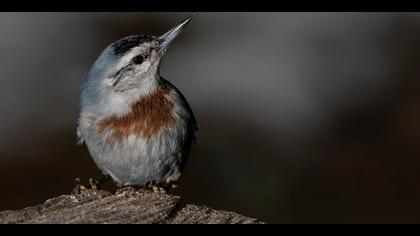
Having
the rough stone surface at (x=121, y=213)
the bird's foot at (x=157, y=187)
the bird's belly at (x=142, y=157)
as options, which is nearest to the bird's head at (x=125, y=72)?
the bird's belly at (x=142, y=157)

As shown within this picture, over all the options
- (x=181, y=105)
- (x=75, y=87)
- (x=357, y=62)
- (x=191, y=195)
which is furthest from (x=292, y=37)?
(x=181, y=105)

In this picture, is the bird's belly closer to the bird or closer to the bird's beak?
the bird

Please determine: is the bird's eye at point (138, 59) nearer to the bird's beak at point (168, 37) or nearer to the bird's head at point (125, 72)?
the bird's head at point (125, 72)

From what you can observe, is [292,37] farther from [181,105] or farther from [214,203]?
[181,105]

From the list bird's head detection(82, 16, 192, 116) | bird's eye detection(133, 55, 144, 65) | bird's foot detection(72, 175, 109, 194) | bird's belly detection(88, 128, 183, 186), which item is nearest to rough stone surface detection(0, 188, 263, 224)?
bird's foot detection(72, 175, 109, 194)

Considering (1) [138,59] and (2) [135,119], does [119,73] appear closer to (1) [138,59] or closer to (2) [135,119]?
(1) [138,59]

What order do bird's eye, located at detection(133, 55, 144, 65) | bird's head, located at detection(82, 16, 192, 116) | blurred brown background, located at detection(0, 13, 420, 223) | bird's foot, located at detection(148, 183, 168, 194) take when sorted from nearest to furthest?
bird's foot, located at detection(148, 183, 168, 194) < bird's head, located at detection(82, 16, 192, 116) < bird's eye, located at detection(133, 55, 144, 65) < blurred brown background, located at detection(0, 13, 420, 223)
